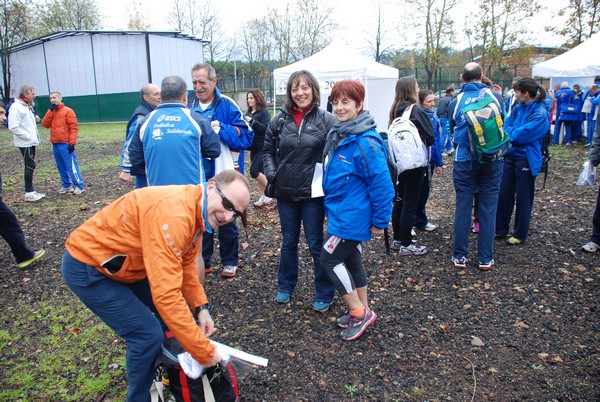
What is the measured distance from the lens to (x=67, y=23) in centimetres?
3825

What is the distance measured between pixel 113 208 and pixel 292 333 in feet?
6.29

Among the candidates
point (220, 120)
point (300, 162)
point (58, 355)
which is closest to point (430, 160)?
point (300, 162)

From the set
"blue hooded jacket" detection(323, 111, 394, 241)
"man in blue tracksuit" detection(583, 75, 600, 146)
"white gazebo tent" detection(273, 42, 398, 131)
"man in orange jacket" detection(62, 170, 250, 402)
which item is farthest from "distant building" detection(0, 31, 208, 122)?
"man in orange jacket" detection(62, 170, 250, 402)

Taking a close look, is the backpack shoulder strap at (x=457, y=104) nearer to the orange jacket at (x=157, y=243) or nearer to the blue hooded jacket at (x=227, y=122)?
the blue hooded jacket at (x=227, y=122)

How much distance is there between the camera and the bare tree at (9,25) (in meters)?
26.6

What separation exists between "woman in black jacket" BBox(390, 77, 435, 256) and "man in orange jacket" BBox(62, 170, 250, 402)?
125 inches

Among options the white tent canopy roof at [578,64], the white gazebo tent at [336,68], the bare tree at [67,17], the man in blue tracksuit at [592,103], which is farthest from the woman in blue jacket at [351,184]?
the bare tree at [67,17]

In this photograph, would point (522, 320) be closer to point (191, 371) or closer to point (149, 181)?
point (191, 371)

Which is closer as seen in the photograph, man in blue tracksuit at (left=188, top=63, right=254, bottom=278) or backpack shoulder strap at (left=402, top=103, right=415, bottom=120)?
man in blue tracksuit at (left=188, top=63, right=254, bottom=278)

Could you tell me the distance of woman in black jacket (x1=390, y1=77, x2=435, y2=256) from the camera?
16.4 ft

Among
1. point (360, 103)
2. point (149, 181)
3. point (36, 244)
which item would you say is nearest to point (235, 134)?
point (149, 181)

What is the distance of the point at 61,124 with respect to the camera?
8.34 metres

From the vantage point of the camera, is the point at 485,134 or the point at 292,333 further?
the point at 485,134

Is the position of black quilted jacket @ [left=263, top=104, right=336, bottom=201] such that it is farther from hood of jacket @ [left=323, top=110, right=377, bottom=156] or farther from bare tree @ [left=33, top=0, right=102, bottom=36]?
bare tree @ [left=33, top=0, right=102, bottom=36]
